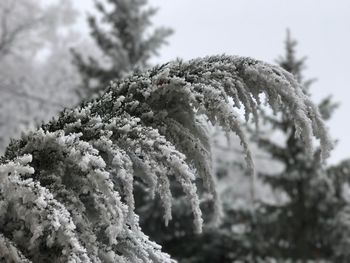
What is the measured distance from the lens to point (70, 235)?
1875mm

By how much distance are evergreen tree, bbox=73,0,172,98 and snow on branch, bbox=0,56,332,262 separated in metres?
10.6

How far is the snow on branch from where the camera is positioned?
1937 mm

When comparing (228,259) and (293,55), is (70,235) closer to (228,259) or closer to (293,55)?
(293,55)

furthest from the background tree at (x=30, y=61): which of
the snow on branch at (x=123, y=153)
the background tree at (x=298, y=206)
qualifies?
the snow on branch at (x=123, y=153)

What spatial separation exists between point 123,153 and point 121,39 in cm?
1163

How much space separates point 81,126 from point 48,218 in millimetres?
490

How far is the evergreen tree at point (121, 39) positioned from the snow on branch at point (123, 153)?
34.8ft

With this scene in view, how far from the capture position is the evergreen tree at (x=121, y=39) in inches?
516

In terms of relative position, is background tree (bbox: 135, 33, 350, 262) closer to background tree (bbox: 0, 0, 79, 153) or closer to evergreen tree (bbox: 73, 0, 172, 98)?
evergreen tree (bbox: 73, 0, 172, 98)

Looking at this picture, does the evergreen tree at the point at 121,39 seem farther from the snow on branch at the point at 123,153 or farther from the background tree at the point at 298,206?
the snow on branch at the point at 123,153

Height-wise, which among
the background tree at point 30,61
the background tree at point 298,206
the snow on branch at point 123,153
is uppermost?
the background tree at point 30,61

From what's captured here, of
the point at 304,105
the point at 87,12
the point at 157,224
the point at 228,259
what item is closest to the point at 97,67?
the point at 87,12

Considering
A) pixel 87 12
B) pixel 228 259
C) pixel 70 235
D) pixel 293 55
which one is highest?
pixel 87 12

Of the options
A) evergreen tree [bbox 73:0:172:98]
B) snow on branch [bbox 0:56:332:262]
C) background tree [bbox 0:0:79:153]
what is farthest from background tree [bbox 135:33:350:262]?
background tree [bbox 0:0:79:153]
